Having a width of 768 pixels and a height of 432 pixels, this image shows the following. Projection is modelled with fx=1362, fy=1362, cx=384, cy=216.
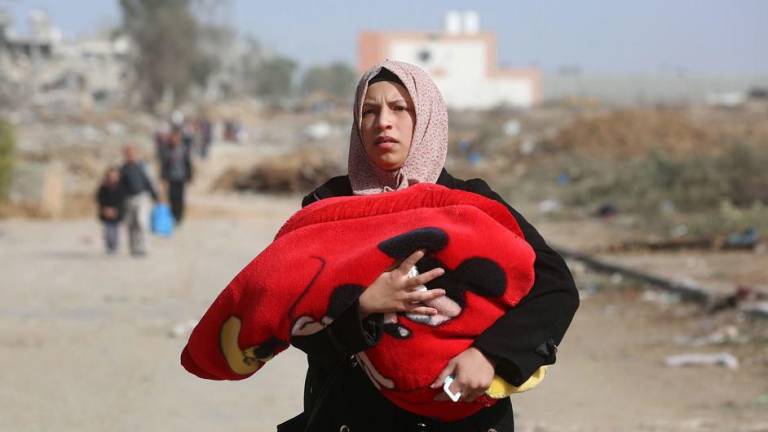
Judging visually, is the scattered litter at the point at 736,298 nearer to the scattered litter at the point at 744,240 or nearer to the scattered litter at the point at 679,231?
the scattered litter at the point at 744,240

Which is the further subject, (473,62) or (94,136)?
(473,62)

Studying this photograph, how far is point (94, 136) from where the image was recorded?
A: 54219mm

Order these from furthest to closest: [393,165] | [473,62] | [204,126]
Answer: [473,62], [204,126], [393,165]

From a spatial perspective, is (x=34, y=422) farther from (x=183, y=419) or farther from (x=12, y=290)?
(x=12, y=290)

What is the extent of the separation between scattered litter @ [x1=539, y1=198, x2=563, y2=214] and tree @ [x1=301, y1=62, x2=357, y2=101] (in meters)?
147

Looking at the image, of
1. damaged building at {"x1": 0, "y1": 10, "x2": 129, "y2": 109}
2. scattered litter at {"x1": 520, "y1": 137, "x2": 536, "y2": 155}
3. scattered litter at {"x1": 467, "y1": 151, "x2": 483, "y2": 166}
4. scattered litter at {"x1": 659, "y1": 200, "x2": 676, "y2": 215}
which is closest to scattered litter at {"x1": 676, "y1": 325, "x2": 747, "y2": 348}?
scattered litter at {"x1": 659, "y1": 200, "x2": 676, "y2": 215}

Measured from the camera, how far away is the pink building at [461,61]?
98.4 meters

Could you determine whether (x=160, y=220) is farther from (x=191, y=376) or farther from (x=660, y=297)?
(x=191, y=376)

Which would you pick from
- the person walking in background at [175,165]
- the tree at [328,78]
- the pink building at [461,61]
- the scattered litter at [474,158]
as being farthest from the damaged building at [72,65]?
the person walking in background at [175,165]

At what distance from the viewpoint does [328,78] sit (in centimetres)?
18750

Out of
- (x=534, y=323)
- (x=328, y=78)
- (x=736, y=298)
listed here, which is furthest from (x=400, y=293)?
(x=328, y=78)

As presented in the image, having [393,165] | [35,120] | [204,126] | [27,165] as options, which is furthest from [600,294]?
[35,120]

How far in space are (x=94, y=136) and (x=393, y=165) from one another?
52.4 m

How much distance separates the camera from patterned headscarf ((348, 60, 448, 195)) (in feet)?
10.4
